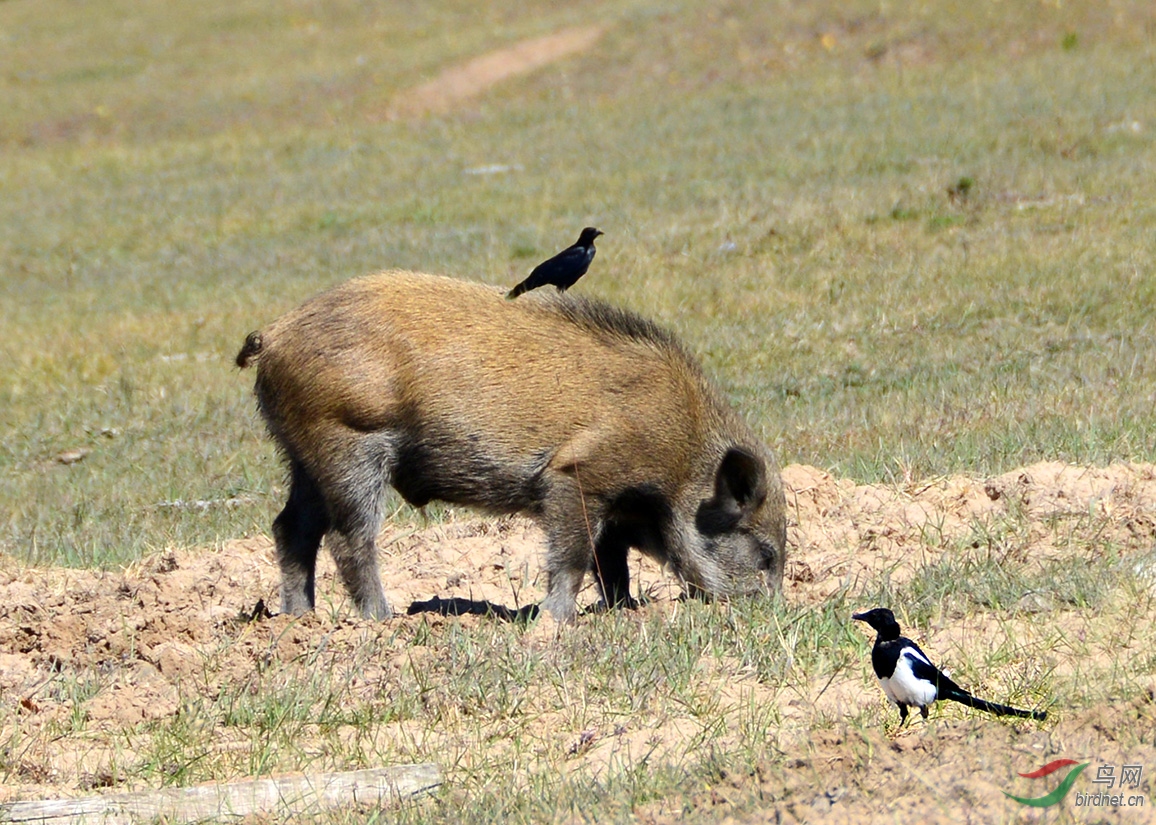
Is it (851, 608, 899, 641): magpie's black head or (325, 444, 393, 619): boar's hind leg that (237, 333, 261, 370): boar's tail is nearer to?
(325, 444, 393, 619): boar's hind leg

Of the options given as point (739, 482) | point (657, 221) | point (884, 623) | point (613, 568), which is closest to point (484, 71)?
point (657, 221)

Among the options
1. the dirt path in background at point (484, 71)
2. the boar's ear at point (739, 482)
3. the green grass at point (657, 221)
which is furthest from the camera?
the dirt path in background at point (484, 71)

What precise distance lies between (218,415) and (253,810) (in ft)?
24.8

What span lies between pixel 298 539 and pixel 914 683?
347 centimetres

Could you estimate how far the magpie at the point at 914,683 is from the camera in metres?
4.32

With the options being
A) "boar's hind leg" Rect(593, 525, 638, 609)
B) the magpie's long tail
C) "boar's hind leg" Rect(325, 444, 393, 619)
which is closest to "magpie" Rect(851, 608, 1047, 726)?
the magpie's long tail

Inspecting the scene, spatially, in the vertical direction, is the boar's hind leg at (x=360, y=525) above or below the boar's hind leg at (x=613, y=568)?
above

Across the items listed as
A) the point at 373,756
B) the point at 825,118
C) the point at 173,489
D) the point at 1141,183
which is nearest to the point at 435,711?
the point at 373,756

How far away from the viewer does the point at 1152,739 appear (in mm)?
4047

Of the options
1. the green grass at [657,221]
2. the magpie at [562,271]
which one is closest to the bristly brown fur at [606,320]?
the magpie at [562,271]

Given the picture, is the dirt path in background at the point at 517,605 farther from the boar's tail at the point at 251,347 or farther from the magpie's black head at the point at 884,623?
the boar's tail at the point at 251,347

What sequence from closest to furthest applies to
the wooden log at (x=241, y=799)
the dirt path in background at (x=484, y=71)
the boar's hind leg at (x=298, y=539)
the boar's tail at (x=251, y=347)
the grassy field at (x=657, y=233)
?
the wooden log at (x=241, y=799)
the boar's tail at (x=251, y=347)
the boar's hind leg at (x=298, y=539)
the grassy field at (x=657, y=233)
the dirt path in background at (x=484, y=71)

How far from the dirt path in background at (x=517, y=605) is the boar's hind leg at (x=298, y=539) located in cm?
34

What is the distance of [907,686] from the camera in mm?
4355
